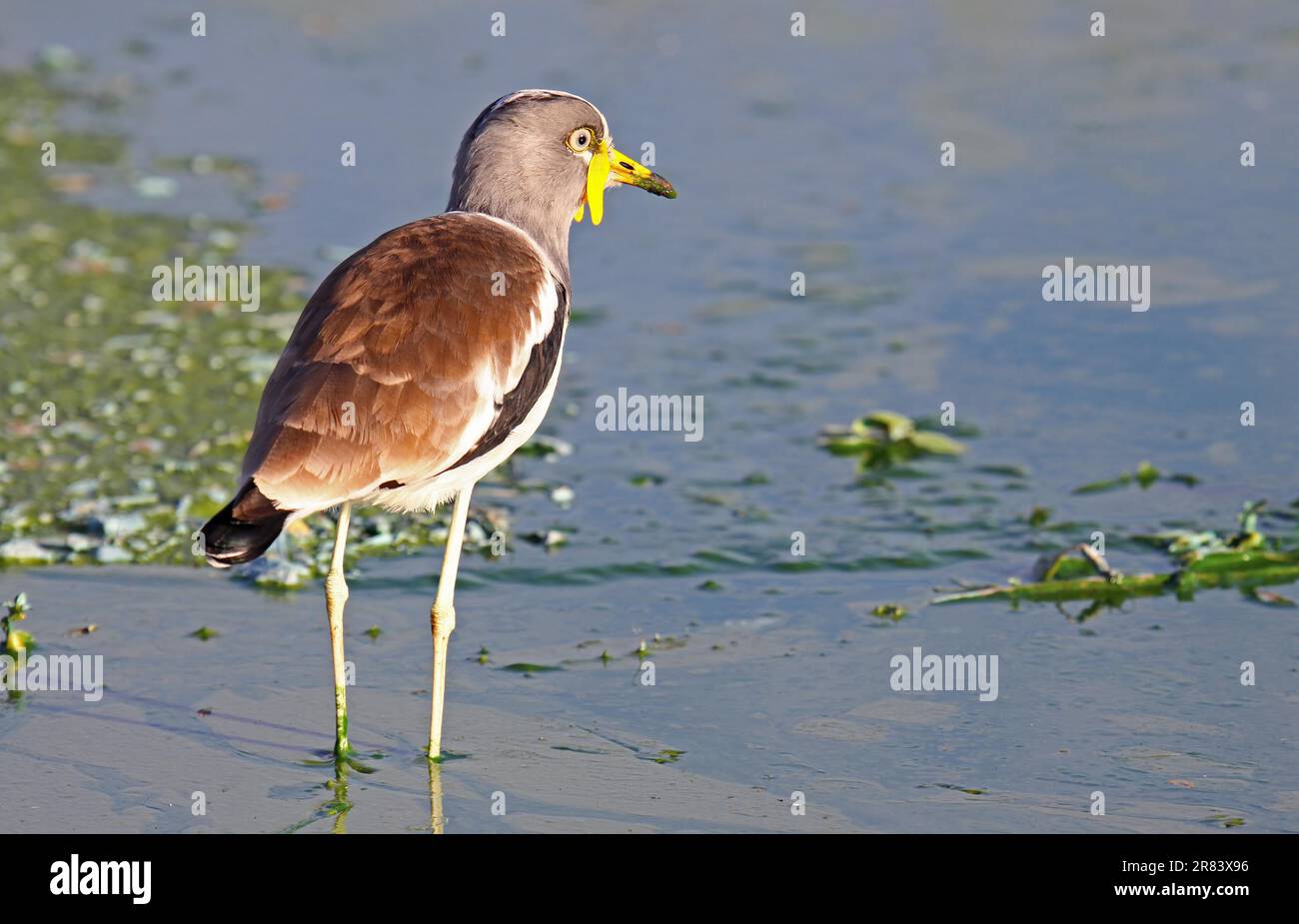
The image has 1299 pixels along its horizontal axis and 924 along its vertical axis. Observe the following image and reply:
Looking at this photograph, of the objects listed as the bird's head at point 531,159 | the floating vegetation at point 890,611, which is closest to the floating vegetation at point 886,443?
the floating vegetation at point 890,611

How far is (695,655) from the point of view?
730cm

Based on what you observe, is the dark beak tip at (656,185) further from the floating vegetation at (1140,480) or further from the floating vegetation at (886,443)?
the floating vegetation at (1140,480)

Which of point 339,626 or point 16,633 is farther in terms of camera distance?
point 16,633

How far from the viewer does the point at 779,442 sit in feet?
31.2

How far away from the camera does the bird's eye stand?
7.09m

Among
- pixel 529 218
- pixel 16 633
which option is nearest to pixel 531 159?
pixel 529 218

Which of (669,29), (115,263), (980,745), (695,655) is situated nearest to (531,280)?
(695,655)

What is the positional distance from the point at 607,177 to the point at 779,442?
8.35 feet

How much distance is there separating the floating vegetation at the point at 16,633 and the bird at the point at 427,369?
1.24 meters

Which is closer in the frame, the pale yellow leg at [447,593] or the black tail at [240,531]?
the black tail at [240,531]

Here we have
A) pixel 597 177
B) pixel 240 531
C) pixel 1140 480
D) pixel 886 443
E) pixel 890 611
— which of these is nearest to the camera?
pixel 240 531

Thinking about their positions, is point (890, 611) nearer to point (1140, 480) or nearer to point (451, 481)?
point (1140, 480)

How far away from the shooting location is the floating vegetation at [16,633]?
6.86 metres

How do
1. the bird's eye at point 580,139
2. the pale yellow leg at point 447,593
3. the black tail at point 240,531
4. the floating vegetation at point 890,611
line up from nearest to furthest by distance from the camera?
the black tail at point 240,531 < the pale yellow leg at point 447,593 < the bird's eye at point 580,139 < the floating vegetation at point 890,611
